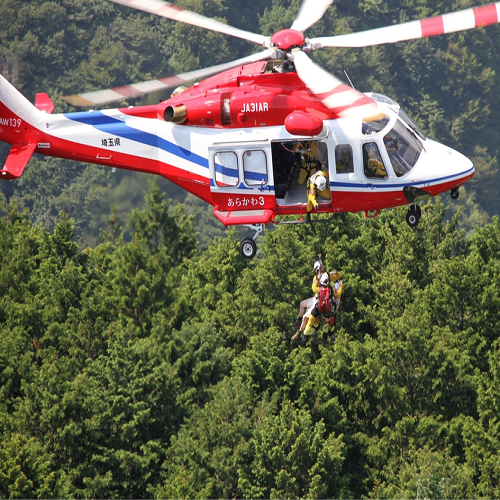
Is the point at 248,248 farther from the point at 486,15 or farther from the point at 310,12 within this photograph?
the point at 486,15

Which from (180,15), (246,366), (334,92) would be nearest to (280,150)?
(180,15)

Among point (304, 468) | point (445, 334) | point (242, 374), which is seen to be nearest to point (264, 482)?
point (304, 468)

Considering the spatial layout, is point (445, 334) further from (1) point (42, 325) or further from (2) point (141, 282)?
(1) point (42, 325)

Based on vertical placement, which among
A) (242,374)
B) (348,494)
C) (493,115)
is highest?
(493,115)

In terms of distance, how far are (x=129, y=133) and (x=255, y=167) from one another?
458 centimetres

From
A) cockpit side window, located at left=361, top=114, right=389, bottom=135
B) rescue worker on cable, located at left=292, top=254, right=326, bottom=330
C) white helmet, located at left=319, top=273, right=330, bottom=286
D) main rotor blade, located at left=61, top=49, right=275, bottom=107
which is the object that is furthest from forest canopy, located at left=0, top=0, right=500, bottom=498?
cockpit side window, located at left=361, top=114, right=389, bottom=135

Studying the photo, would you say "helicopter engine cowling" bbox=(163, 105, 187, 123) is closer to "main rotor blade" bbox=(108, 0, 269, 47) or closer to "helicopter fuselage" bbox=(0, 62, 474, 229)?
"helicopter fuselage" bbox=(0, 62, 474, 229)

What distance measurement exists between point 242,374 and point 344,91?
1999cm

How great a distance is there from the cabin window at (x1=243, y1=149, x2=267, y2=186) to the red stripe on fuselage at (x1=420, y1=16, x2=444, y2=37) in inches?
241

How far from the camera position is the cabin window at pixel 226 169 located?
32250 mm

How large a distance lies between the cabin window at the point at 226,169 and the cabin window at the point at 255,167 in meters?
0.32

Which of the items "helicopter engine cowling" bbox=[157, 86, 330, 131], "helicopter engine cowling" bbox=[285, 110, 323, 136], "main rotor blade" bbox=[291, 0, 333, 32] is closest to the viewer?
"helicopter engine cowling" bbox=[285, 110, 323, 136]

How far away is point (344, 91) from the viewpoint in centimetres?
2714

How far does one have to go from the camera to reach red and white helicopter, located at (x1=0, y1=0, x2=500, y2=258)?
103 ft
